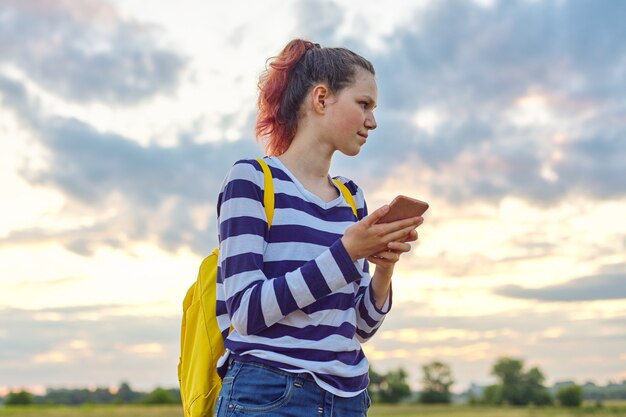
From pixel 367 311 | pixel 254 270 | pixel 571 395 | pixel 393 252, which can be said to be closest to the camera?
pixel 254 270

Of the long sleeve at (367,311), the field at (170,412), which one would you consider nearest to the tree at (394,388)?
the field at (170,412)

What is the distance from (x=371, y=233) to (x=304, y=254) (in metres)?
0.37

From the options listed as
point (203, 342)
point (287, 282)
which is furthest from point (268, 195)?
point (203, 342)

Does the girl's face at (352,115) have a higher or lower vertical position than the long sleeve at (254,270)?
higher

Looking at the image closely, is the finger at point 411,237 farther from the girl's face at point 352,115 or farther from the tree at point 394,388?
the tree at point 394,388

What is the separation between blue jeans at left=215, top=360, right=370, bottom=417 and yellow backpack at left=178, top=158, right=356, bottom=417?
8.1 inches

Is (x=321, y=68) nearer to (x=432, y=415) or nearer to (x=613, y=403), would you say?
(x=432, y=415)

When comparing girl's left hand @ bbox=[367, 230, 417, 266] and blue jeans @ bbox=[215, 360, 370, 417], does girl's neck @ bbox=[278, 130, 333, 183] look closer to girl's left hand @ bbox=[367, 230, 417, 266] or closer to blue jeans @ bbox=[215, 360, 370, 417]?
girl's left hand @ bbox=[367, 230, 417, 266]

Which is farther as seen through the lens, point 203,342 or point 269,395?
point 203,342

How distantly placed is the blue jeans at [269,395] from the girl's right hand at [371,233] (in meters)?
0.56

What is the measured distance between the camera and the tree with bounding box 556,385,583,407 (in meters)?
28.3

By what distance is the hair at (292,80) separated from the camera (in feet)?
10.9

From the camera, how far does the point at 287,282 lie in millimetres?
2859

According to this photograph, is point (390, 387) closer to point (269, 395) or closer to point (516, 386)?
point (516, 386)
